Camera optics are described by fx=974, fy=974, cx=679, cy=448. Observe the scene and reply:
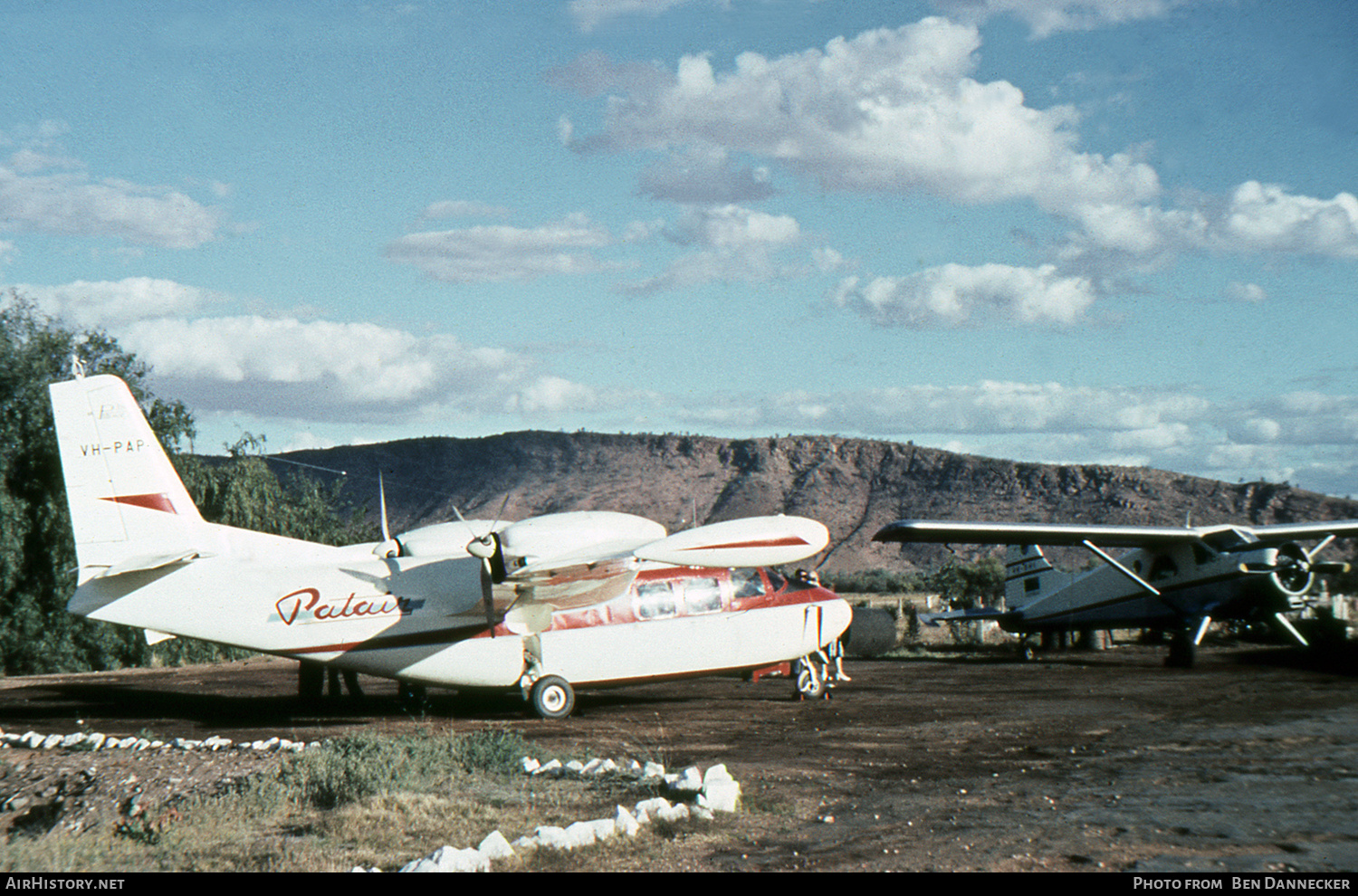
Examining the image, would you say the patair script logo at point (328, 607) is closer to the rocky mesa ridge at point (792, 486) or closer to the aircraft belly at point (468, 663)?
the aircraft belly at point (468, 663)

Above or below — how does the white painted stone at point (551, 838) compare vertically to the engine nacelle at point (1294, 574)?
below

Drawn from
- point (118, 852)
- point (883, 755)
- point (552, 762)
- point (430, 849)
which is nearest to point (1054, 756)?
point (883, 755)

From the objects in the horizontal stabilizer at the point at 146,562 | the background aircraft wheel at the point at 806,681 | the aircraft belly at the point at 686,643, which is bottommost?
the background aircraft wheel at the point at 806,681

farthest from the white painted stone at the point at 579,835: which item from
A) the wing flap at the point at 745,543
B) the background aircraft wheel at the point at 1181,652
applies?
the background aircraft wheel at the point at 1181,652

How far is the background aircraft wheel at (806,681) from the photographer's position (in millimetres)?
16922

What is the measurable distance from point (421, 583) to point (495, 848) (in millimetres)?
8824

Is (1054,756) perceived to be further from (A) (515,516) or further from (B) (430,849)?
(A) (515,516)

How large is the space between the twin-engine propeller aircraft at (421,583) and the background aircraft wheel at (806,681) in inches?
53.7

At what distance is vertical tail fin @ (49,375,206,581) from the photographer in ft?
45.9

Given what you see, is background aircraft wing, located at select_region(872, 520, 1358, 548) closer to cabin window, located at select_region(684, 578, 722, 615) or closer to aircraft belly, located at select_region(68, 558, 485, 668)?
cabin window, located at select_region(684, 578, 722, 615)

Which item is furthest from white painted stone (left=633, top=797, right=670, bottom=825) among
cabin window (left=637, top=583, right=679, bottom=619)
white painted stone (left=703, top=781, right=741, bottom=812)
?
cabin window (left=637, top=583, right=679, bottom=619)

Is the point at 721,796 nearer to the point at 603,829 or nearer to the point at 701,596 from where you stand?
the point at 603,829

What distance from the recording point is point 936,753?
11.3 m

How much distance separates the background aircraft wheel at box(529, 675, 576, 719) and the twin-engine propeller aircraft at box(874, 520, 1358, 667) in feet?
28.8
